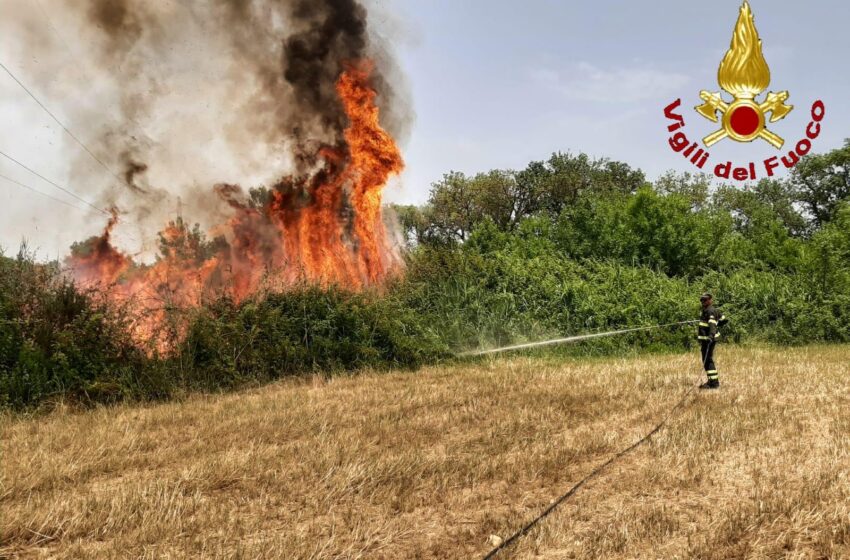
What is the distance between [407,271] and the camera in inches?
666

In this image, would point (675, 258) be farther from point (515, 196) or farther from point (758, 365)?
point (515, 196)

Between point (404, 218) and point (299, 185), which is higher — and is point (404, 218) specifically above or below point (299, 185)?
above

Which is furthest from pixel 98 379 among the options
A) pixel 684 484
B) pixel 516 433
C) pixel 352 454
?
pixel 684 484

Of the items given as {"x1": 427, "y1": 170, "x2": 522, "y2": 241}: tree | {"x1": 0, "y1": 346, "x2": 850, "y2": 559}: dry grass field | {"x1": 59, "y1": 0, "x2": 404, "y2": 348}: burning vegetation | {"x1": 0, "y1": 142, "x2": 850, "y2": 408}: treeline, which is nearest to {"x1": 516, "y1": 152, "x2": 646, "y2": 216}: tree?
{"x1": 427, "y1": 170, "x2": 522, "y2": 241}: tree

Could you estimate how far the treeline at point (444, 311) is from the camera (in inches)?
393

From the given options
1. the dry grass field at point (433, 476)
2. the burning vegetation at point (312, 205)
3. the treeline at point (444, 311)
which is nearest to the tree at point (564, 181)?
the treeline at point (444, 311)

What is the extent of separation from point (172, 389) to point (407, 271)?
8.20 meters

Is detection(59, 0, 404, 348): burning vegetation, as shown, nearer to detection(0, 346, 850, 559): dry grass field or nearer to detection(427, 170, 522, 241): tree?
detection(0, 346, 850, 559): dry grass field

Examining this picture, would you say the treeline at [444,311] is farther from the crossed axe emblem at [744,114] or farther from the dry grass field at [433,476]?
the crossed axe emblem at [744,114]

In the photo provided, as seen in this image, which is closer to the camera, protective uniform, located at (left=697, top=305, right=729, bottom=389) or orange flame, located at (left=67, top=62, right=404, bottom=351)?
protective uniform, located at (left=697, top=305, right=729, bottom=389)

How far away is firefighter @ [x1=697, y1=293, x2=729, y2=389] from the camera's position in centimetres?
997

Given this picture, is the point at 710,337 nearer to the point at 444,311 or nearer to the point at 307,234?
the point at 444,311

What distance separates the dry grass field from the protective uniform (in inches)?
14.7

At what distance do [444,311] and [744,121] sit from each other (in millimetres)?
8621
